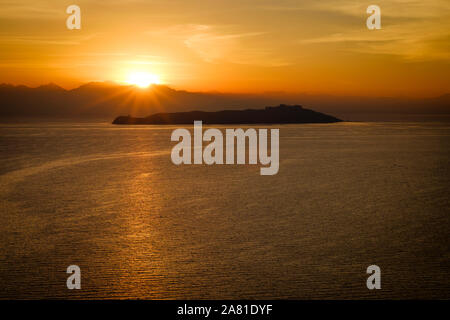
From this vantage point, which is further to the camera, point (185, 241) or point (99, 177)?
point (99, 177)

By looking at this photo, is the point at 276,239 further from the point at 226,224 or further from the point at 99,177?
the point at 99,177

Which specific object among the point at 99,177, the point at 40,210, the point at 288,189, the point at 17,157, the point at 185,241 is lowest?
the point at 185,241

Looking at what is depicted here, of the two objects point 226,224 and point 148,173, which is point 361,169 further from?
point 226,224

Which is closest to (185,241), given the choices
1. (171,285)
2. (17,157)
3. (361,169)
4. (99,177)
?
(171,285)

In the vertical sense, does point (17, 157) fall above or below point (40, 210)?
above
